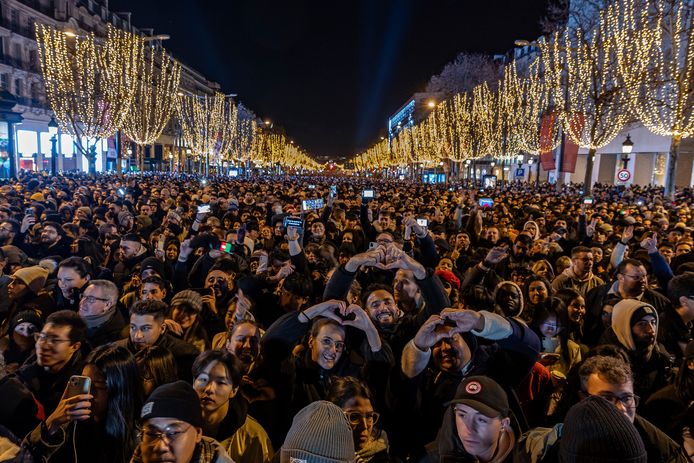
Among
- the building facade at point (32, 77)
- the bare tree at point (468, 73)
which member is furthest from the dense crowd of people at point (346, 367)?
the bare tree at point (468, 73)

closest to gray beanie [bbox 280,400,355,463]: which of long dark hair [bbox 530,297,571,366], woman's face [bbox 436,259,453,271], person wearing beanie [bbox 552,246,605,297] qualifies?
long dark hair [bbox 530,297,571,366]

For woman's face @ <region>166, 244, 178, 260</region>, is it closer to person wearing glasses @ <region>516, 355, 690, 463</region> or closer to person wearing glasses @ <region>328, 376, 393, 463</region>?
person wearing glasses @ <region>328, 376, 393, 463</region>

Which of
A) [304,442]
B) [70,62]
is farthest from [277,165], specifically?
[304,442]

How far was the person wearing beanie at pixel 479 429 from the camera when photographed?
2.75 metres

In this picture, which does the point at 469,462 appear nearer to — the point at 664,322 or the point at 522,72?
the point at 664,322

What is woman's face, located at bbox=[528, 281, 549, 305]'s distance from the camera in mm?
5867

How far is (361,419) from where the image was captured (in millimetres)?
3225

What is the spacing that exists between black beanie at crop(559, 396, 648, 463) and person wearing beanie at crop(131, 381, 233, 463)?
5.15 feet

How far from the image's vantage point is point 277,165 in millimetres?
132375

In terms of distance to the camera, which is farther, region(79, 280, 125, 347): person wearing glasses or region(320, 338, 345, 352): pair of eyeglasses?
region(79, 280, 125, 347): person wearing glasses

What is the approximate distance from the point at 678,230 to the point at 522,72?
2093 inches

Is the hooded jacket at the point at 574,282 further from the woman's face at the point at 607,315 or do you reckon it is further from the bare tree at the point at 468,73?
the bare tree at the point at 468,73

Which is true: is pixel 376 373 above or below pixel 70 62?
below

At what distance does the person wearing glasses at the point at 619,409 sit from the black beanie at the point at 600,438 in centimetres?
33
